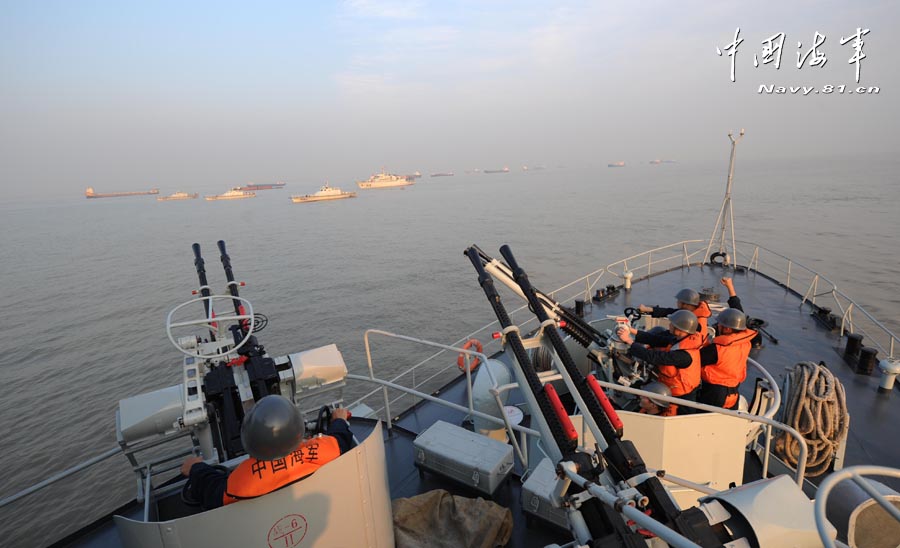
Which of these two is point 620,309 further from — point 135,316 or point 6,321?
point 6,321

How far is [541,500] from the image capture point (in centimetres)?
412

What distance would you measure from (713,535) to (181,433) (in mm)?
4422

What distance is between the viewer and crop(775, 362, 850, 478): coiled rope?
5.66 m

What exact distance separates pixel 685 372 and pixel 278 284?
79.9ft

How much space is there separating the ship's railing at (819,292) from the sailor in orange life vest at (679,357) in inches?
287

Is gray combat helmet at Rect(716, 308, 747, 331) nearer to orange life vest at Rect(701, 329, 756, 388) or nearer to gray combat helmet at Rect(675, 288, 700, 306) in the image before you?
orange life vest at Rect(701, 329, 756, 388)

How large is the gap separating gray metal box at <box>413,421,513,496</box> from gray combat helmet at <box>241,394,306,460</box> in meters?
2.56

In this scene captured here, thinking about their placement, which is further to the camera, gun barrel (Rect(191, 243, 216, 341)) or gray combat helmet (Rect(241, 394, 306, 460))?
gun barrel (Rect(191, 243, 216, 341))

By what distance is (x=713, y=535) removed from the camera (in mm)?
2049

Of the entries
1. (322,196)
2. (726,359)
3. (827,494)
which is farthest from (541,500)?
(322,196)

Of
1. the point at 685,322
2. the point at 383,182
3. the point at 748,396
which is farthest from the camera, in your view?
the point at 383,182

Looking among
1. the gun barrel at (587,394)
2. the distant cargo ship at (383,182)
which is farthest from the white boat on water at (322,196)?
the gun barrel at (587,394)

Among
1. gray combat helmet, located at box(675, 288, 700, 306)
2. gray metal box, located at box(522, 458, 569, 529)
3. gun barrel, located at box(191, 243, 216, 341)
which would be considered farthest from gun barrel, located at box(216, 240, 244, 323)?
gray combat helmet, located at box(675, 288, 700, 306)

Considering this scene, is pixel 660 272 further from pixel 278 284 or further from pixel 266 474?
pixel 278 284
